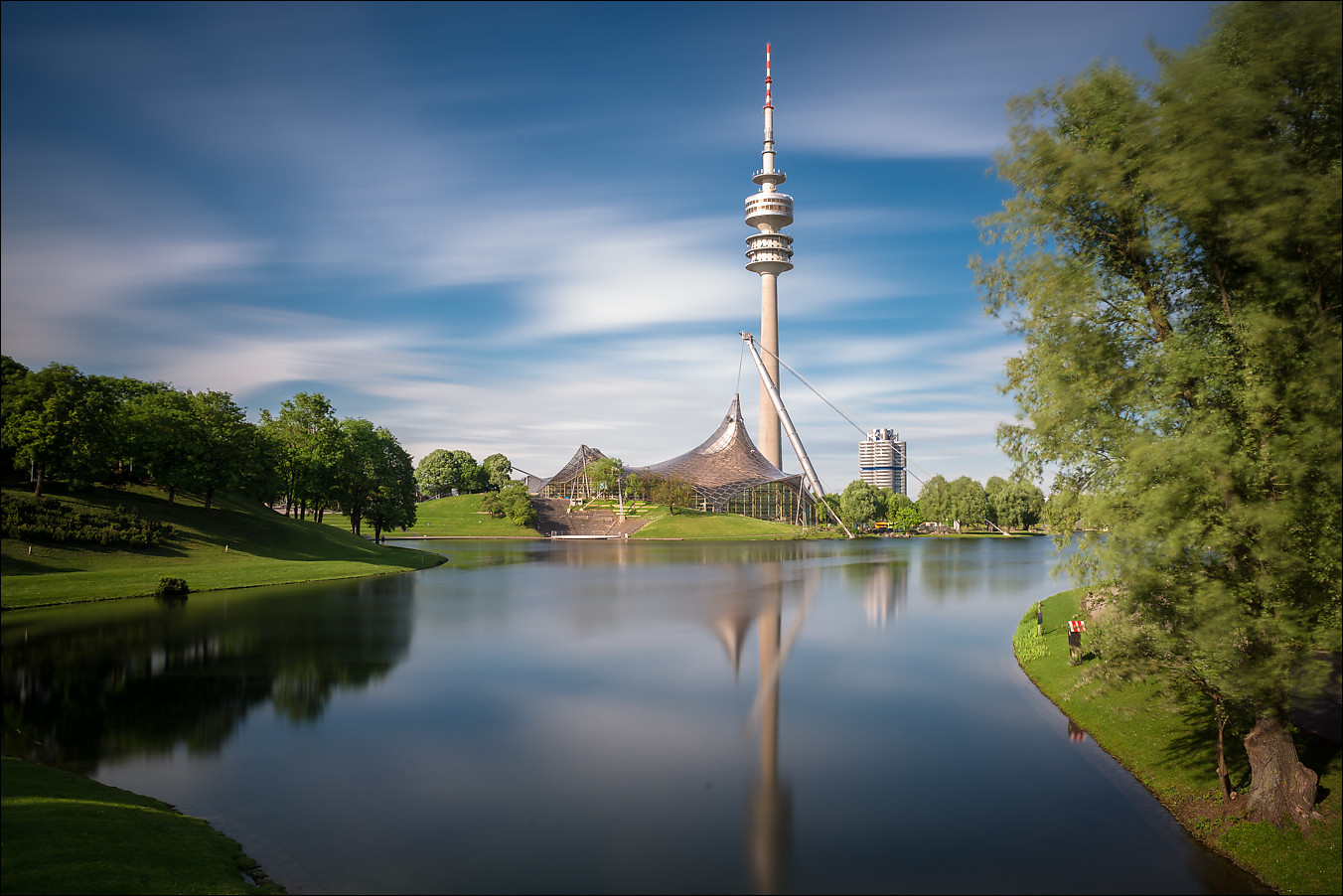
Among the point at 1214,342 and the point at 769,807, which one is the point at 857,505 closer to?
the point at 769,807

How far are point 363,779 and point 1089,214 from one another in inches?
477

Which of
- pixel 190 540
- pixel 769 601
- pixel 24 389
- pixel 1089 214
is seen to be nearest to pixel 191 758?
pixel 1089 214

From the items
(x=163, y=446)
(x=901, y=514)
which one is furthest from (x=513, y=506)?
(x=163, y=446)

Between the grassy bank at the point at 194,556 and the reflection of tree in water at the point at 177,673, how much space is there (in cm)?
544

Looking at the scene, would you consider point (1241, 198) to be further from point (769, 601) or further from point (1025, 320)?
point (769, 601)

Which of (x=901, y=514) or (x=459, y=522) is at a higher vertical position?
(x=901, y=514)

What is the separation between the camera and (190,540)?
121ft

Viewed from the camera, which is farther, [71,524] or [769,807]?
[71,524]

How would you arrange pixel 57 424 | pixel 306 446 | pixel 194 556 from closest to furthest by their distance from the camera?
pixel 57 424
pixel 194 556
pixel 306 446

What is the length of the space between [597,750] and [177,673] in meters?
10.4

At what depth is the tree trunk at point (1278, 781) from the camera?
27.0 ft

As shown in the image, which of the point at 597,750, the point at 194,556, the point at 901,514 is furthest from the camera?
the point at 901,514

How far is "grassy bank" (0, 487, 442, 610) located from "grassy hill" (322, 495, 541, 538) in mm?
36683

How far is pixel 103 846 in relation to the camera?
7.14m
